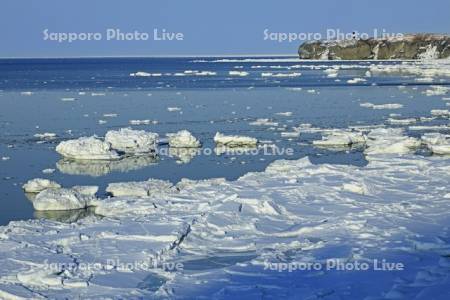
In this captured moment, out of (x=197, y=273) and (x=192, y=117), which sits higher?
(x=192, y=117)

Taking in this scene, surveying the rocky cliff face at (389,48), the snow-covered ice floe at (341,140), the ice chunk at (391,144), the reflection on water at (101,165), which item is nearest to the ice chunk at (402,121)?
the ice chunk at (391,144)

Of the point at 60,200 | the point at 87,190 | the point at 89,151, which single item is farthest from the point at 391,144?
the point at 60,200

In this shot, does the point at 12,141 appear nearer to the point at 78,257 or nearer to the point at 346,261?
the point at 78,257

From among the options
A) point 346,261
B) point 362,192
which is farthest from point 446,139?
point 346,261

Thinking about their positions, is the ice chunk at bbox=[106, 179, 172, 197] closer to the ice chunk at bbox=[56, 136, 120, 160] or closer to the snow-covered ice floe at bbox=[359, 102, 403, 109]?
the ice chunk at bbox=[56, 136, 120, 160]

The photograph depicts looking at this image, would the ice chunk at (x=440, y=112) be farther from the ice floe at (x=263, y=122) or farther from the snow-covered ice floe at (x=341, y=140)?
the snow-covered ice floe at (x=341, y=140)

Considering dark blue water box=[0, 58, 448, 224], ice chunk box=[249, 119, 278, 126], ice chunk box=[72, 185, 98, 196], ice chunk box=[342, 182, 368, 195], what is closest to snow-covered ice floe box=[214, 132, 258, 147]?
dark blue water box=[0, 58, 448, 224]
